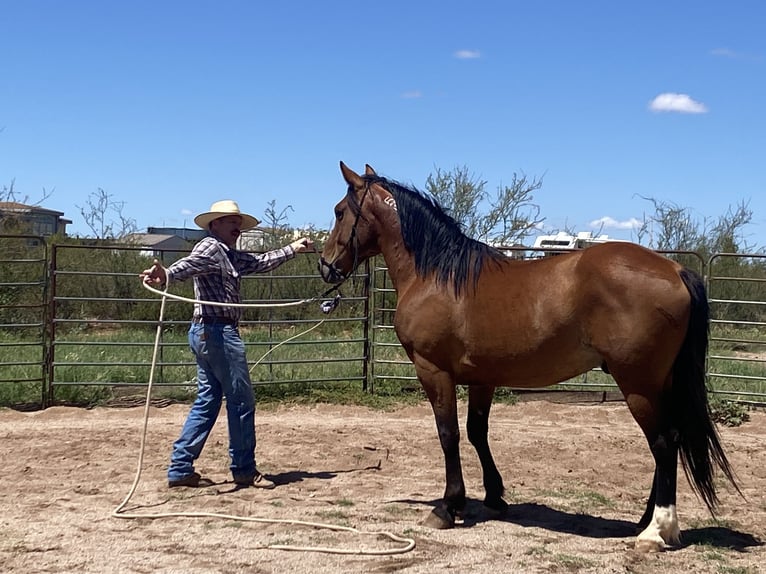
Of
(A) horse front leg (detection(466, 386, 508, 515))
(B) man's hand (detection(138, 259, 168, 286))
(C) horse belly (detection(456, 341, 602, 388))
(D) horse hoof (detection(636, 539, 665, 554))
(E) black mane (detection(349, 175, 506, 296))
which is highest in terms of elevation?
(E) black mane (detection(349, 175, 506, 296))

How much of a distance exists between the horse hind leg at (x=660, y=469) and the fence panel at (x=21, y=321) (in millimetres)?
6271

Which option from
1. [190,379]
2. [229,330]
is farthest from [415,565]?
[190,379]

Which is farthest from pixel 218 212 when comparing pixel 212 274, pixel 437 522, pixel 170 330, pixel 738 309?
pixel 738 309

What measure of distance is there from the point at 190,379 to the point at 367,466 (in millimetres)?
3860

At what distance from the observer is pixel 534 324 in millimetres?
4141

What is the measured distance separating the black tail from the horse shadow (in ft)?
0.72

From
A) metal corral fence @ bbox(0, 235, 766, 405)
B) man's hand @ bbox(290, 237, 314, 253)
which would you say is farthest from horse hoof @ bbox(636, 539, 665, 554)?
metal corral fence @ bbox(0, 235, 766, 405)

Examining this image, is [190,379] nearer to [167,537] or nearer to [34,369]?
[34,369]

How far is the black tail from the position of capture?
3947mm

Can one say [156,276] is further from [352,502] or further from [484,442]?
[484,442]

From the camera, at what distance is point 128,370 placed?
9336 millimetres

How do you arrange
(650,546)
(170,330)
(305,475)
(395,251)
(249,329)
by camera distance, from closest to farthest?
(650,546) → (395,251) → (305,475) → (170,330) → (249,329)

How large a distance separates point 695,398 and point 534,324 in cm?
90

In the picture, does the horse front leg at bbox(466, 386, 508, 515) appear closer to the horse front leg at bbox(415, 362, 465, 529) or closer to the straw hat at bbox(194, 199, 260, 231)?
the horse front leg at bbox(415, 362, 465, 529)
